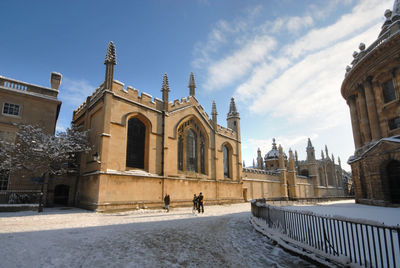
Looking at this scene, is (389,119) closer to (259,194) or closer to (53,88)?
(259,194)

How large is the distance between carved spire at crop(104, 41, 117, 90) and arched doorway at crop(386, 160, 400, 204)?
2337 centimetres

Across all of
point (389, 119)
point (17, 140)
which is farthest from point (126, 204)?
point (389, 119)

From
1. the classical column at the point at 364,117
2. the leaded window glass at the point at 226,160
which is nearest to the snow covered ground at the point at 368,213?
the classical column at the point at 364,117

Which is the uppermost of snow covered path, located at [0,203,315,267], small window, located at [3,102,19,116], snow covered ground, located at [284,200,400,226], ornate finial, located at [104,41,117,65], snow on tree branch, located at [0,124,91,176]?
ornate finial, located at [104,41,117,65]

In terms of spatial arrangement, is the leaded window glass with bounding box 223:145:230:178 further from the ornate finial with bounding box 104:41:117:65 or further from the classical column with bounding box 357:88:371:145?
the ornate finial with bounding box 104:41:117:65

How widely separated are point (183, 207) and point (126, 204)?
6.30 meters

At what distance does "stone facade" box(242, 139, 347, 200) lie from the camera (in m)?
38.8

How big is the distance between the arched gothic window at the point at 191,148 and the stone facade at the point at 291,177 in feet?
38.7

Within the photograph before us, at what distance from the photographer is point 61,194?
21.7 metres

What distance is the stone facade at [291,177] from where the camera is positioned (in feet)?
127

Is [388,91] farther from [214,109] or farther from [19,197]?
[19,197]

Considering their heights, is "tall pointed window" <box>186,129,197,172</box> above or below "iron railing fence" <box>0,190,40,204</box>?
above

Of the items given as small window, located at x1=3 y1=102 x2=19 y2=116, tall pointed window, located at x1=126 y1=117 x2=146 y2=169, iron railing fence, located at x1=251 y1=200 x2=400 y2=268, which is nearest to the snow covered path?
iron railing fence, located at x1=251 y1=200 x2=400 y2=268

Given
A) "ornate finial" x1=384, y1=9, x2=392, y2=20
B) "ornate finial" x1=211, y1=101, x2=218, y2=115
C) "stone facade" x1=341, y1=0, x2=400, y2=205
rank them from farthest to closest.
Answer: "ornate finial" x1=211, y1=101, x2=218, y2=115, "ornate finial" x1=384, y1=9, x2=392, y2=20, "stone facade" x1=341, y1=0, x2=400, y2=205
